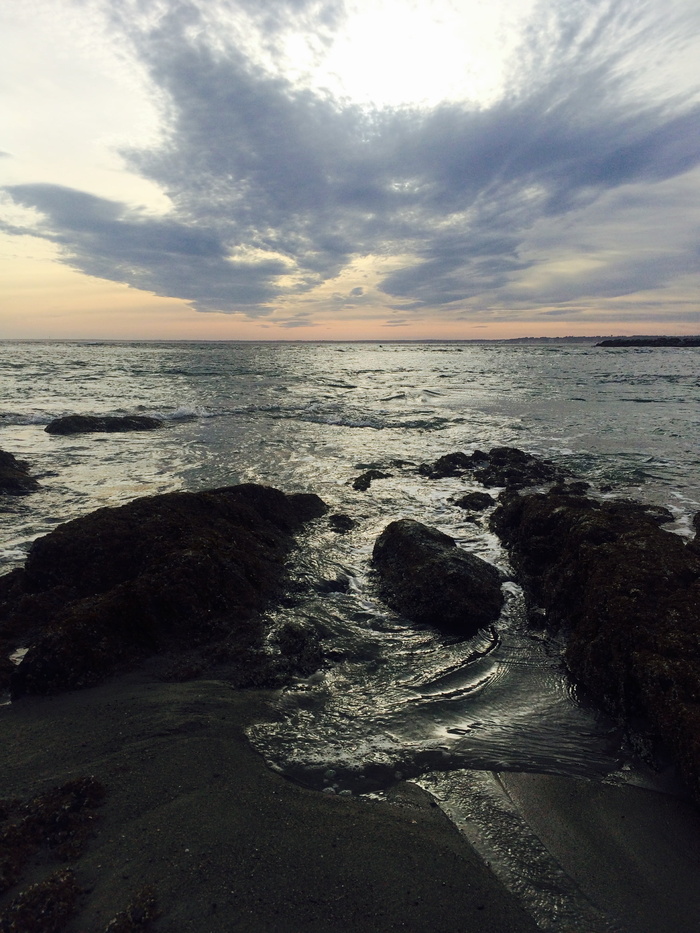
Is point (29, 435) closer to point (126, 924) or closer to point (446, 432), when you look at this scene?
point (446, 432)

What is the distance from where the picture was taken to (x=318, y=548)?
7039mm

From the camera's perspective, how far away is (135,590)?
463 cm

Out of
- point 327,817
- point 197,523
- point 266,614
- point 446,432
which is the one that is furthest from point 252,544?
point 446,432

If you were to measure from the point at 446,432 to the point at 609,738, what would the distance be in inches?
580

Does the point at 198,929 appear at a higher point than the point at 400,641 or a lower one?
higher

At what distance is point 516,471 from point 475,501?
2.79 m

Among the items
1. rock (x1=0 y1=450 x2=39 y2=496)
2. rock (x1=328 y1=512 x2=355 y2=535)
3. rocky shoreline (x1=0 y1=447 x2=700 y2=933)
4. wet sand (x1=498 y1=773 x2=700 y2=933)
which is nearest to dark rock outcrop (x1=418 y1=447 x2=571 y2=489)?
rocky shoreline (x1=0 y1=447 x2=700 y2=933)

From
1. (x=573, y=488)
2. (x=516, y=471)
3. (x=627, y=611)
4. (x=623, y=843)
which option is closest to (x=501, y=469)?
(x=516, y=471)

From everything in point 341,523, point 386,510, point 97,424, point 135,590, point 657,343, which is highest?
point 657,343

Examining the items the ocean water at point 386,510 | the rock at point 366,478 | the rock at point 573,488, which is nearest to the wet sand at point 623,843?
the ocean water at point 386,510

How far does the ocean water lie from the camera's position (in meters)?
3.44

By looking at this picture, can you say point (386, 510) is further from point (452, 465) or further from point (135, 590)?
point (135, 590)

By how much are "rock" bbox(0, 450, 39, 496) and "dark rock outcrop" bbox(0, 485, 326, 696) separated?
4.71 metres

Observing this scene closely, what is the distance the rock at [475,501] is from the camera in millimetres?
9148
